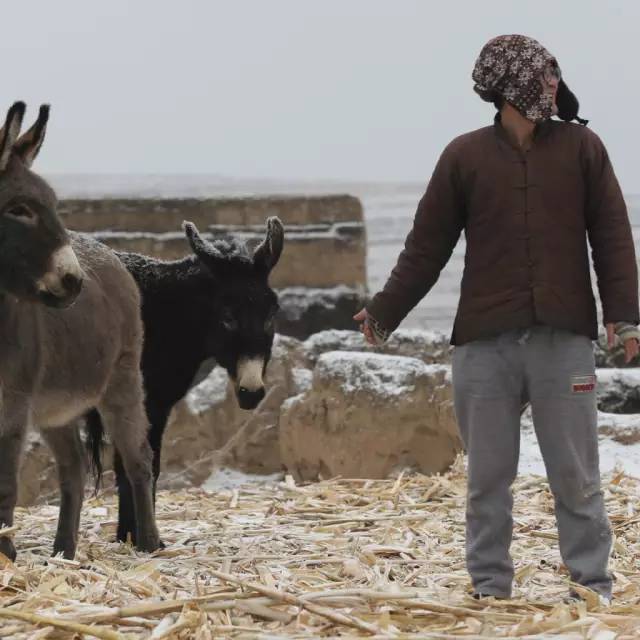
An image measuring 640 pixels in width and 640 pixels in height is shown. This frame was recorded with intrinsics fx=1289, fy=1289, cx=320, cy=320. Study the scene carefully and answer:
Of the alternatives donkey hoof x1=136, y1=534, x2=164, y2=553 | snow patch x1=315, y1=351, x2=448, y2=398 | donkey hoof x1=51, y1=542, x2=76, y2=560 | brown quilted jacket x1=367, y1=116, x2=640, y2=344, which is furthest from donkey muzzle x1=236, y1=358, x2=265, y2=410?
snow patch x1=315, y1=351, x2=448, y2=398

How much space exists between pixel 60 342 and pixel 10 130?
1.28 metres

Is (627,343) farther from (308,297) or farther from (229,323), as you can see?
(308,297)

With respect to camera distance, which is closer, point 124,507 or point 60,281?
point 60,281

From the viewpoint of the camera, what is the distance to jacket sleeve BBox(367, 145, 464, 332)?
5160mm

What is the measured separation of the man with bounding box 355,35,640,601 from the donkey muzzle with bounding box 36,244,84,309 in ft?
4.95

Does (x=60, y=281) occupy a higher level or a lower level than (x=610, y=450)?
higher

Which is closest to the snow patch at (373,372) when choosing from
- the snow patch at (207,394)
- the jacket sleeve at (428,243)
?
the snow patch at (207,394)

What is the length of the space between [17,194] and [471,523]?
7.80ft

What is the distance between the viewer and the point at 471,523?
523 cm

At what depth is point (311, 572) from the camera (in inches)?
227

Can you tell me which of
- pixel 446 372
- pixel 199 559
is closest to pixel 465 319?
pixel 199 559

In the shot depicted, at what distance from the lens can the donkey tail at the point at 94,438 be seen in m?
7.52

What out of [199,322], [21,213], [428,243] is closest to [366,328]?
[428,243]

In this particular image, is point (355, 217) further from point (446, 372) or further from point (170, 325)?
point (170, 325)
